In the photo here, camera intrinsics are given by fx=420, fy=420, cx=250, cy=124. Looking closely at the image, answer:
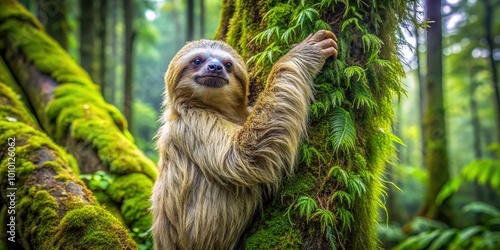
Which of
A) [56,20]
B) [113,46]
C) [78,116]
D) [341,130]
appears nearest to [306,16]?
[341,130]

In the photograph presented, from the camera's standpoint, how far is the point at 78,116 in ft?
24.9

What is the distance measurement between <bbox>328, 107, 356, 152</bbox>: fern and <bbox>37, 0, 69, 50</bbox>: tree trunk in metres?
11.6

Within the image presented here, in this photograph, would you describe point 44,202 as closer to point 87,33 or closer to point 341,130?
point 341,130

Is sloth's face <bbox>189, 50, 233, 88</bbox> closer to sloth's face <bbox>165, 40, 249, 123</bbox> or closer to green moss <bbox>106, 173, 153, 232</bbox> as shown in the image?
sloth's face <bbox>165, 40, 249, 123</bbox>

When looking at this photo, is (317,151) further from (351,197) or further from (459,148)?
(459,148)

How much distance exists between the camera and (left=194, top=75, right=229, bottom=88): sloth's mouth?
4.49 m

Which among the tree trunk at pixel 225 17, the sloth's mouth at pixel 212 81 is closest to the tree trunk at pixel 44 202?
the sloth's mouth at pixel 212 81

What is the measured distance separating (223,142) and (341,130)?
1152 mm

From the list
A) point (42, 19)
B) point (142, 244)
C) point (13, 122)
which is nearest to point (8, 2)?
point (42, 19)

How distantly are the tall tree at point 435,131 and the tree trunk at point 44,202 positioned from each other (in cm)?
1211

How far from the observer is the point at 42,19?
42.4ft

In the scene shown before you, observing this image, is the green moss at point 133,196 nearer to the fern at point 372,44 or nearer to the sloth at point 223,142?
the sloth at point 223,142

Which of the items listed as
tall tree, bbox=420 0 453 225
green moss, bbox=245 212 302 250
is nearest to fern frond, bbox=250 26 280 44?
green moss, bbox=245 212 302 250

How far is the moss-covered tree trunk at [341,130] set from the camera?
11.4 ft
